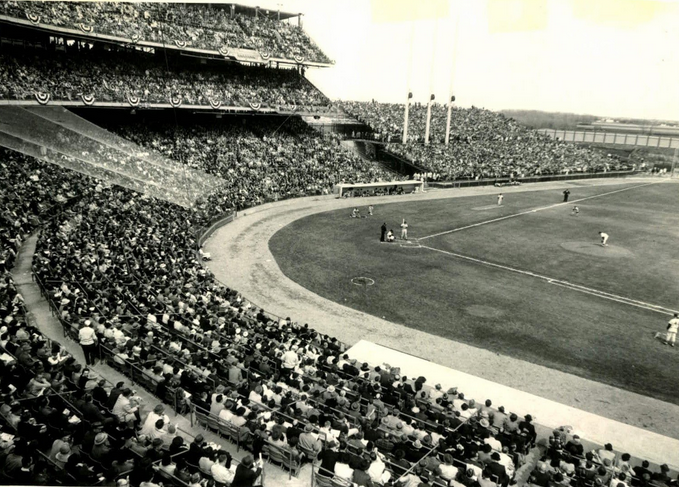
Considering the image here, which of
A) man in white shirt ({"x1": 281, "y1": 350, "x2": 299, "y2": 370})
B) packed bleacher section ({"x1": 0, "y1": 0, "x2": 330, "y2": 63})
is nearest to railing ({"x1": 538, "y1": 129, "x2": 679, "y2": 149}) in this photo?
packed bleacher section ({"x1": 0, "y1": 0, "x2": 330, "y2": 63})

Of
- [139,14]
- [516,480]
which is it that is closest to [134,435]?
[516,480]

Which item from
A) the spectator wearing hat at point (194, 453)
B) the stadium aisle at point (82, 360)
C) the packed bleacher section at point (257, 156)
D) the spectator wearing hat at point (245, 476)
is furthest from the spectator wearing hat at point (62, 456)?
the packed bleacher section at point (257, 156)

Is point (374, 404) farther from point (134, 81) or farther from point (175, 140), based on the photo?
point (134, 81)

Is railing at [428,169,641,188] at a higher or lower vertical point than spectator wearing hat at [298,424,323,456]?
lower

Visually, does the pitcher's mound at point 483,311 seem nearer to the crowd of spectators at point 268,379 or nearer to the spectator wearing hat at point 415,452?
the crowd of spectators at point 268,379

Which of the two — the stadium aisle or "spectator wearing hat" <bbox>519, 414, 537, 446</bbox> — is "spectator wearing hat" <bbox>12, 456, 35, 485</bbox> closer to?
the stadium aisle
